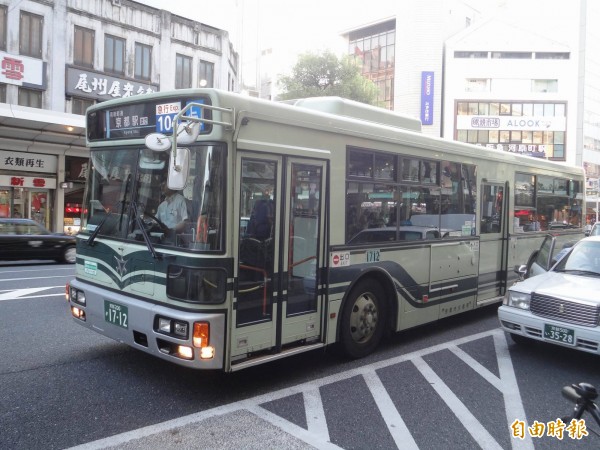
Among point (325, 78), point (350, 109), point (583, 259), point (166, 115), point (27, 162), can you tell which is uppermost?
point (325, 78)

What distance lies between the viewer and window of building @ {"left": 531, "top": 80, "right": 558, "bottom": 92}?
52281 millimetres

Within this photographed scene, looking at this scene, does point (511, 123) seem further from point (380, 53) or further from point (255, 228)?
point (255, 228)

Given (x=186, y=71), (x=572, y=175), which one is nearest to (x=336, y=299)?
(x=572, y=175)

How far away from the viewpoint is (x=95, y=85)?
23.4 metres

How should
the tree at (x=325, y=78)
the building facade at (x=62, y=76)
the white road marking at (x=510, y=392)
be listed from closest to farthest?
the white road marking at (x=510, y=392), the building facade at (x=62, y=76), the tree at (x=325, y=78)

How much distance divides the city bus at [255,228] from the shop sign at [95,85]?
60.5 feet

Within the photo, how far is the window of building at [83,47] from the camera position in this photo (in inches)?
906

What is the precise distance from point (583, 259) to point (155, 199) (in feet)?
18.4

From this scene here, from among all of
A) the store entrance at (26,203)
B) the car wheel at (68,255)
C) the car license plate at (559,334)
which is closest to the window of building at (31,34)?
the store entrance at (26,203)

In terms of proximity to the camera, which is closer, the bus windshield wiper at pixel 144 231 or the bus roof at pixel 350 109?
the bus windshield wiper at pixel 144 231

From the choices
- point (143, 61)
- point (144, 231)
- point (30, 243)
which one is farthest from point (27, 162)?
point (144, 231)

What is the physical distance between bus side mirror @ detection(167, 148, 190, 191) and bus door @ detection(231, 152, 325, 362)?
0.51 metres

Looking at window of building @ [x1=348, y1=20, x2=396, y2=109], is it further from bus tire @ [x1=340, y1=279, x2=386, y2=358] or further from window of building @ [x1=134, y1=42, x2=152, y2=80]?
bus tire @ [x1=340, y1=279, x2=386, y2=358]

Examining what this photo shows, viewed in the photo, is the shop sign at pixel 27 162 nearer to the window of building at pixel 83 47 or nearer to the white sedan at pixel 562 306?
the window of building at pixel 83 47
